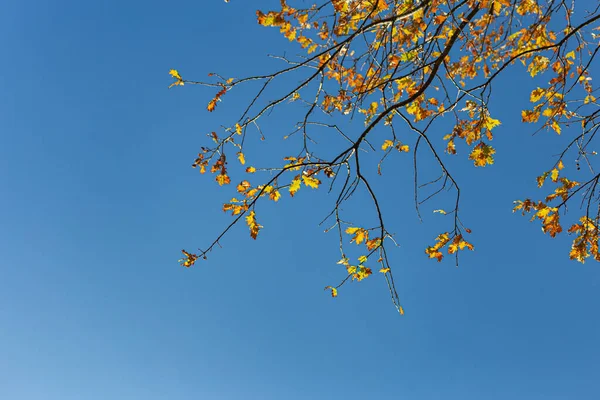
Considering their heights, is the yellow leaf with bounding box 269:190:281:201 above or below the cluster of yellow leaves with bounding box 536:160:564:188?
below

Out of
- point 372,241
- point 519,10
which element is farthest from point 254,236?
point 519,10

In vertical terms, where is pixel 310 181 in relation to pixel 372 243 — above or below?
above

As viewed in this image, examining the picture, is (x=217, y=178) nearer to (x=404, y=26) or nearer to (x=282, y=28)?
(x=282, y=28)

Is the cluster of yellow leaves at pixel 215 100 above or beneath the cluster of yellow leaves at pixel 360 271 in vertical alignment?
above

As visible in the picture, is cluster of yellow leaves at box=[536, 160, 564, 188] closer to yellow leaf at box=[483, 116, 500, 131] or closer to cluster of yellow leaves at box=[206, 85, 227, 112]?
yellow leaf at box=[483, 116, 500, 131]

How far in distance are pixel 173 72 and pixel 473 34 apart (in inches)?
119

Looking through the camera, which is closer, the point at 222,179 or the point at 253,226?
the point at 253,226

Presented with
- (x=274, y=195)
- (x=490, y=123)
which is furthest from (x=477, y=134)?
(x=274, y=195)

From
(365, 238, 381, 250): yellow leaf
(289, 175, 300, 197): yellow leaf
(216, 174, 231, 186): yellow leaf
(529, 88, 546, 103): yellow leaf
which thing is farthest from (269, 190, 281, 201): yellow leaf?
(529, 88, 546, 103): yellow leaf

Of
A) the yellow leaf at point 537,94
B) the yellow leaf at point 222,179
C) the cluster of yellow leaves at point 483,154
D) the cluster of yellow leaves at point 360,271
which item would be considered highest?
the yellow leaf at point 537,94

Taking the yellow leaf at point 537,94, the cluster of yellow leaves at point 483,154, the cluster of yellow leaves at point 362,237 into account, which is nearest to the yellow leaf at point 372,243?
the cluster of yellow leaves at point 362,237

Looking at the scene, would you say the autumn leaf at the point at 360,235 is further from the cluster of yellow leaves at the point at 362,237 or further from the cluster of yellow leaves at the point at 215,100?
the cluster of yellow leaves at the point at 215,100

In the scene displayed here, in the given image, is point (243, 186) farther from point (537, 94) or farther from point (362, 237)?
point (537, 94)

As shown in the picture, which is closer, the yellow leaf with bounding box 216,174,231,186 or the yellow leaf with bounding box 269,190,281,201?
the yellow leaf with bounding box 269,190,281,201
